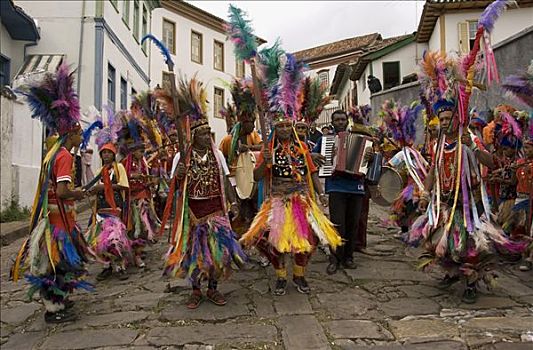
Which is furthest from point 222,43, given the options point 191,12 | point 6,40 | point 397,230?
point 397,230

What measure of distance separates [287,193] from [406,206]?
10.2 ft

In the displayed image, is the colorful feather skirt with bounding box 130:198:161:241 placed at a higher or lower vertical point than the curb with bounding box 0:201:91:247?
higher

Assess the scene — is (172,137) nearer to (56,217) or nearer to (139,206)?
(139,206)

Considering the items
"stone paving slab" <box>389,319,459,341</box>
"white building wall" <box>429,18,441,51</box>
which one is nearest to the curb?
"stone paving slab" <box>389,319,459,341</box>

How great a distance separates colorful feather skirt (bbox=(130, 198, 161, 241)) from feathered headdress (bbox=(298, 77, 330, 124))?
266 centimetres

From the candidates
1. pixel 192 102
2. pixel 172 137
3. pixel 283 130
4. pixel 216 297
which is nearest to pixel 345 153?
pixel 283 130

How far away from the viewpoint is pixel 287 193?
5.01 metres

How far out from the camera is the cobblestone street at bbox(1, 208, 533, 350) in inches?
151

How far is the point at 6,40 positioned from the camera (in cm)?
1466

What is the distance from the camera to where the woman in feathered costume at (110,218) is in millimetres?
5863

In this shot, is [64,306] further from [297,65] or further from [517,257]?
[517,257]

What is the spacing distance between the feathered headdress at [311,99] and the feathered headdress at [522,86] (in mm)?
1997

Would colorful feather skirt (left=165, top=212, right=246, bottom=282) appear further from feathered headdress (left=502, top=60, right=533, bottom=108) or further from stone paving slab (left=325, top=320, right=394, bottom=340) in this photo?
feathered headdress (left=502, top=60, right=533, bottom=108)

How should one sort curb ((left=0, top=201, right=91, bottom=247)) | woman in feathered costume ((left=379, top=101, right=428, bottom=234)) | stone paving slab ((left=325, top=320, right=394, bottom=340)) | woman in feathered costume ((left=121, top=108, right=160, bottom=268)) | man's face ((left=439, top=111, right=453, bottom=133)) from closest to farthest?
stone paving slab ((left=325, top=320, right=394, bottom=340)), man's face ((left=439, top=111, right=453, bottom=133)), woman in feathered costume ((left=121, top=108, right=160, bottom=268)), woman in feathered costume ((left=379, top=101, right=428, bottom=234)), curb ((left=0, top=201, right=91, bottom=247))
